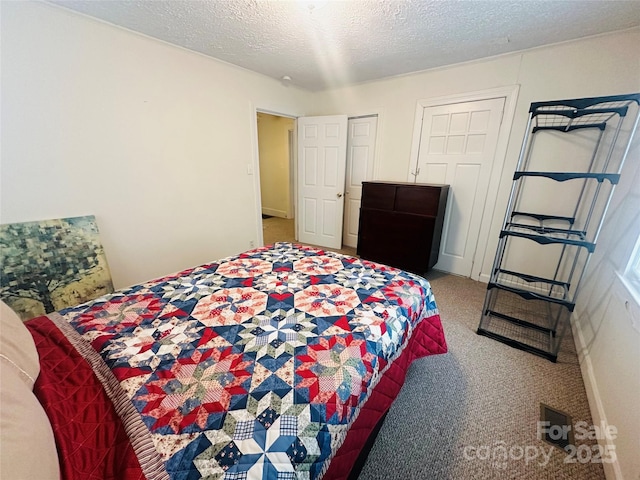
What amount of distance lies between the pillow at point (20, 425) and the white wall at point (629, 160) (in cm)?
188

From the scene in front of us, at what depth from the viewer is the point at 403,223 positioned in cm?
292

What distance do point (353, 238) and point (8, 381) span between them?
363cm

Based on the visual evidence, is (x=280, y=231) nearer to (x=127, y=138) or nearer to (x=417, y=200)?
(x=417, y=200)

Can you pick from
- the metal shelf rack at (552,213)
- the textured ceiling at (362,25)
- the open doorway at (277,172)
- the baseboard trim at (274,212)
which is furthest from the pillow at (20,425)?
the baseboard trim at (274,212)

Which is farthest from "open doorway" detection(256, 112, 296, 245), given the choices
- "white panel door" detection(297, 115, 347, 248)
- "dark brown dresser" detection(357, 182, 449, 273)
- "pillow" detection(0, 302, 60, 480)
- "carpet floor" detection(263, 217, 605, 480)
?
"pillow" detection(0, 302, 60, 480)

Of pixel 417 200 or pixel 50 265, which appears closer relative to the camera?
pixel 50 265

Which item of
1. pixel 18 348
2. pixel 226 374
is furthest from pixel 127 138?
pixel 226 374

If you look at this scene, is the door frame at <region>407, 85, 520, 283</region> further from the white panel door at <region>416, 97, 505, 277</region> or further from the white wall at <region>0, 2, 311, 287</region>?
the white wall at <region>0, 2, 311, 287</region>

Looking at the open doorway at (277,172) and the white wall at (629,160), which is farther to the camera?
the open doorway at (277,172)

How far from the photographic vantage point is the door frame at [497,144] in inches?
96.7

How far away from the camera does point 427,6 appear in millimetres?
1679

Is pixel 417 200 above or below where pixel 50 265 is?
above

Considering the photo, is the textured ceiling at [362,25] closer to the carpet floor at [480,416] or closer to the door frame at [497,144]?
the door frame at [497,144]

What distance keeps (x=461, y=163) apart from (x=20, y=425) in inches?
136
